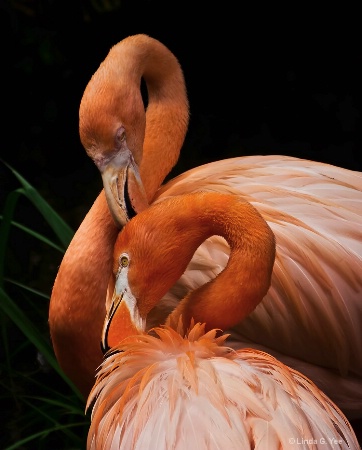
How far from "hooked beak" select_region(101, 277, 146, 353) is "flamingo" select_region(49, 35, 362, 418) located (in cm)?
28

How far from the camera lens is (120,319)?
233 cm

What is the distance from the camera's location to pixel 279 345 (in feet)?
8.49

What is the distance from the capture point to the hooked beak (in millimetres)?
2305

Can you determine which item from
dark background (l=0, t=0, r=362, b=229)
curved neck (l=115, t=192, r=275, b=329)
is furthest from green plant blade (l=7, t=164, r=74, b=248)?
dark background (l=0, t=0, r=362, b=229)

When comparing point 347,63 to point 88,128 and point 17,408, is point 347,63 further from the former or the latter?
point 17,408

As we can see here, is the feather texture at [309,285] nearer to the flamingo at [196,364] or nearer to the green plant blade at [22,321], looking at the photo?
the flamingo at [196,364]

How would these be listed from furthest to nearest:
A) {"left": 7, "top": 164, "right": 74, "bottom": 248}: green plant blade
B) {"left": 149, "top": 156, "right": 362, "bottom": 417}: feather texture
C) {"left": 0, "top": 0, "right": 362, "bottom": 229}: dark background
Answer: {"left": 0, "top": 0, "right": 362, "bottom": 229}: dark background
{"left": 7, "top": 164, "right": 74, "bottom": 248}: green plant blade
{"left": 149, "top": 156, "right": 362, "bottom": 417}: feather texture

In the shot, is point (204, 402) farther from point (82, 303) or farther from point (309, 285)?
point (82, 303)

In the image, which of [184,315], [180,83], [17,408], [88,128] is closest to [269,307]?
[184,315]

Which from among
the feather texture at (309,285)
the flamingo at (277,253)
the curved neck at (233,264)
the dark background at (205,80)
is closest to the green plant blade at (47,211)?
the flamingo at (277,253)

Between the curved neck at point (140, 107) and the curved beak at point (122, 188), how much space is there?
6 cm

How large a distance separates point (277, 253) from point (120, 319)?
0.54 meters

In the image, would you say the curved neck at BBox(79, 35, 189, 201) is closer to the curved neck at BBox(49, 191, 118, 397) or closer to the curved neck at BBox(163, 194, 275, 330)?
the curved neck at BBox(49, 191, 118, 397)

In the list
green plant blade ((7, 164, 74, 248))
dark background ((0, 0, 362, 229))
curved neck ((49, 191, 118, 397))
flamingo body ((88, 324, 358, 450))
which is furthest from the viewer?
dark background ((0, 0, 362, 229))
